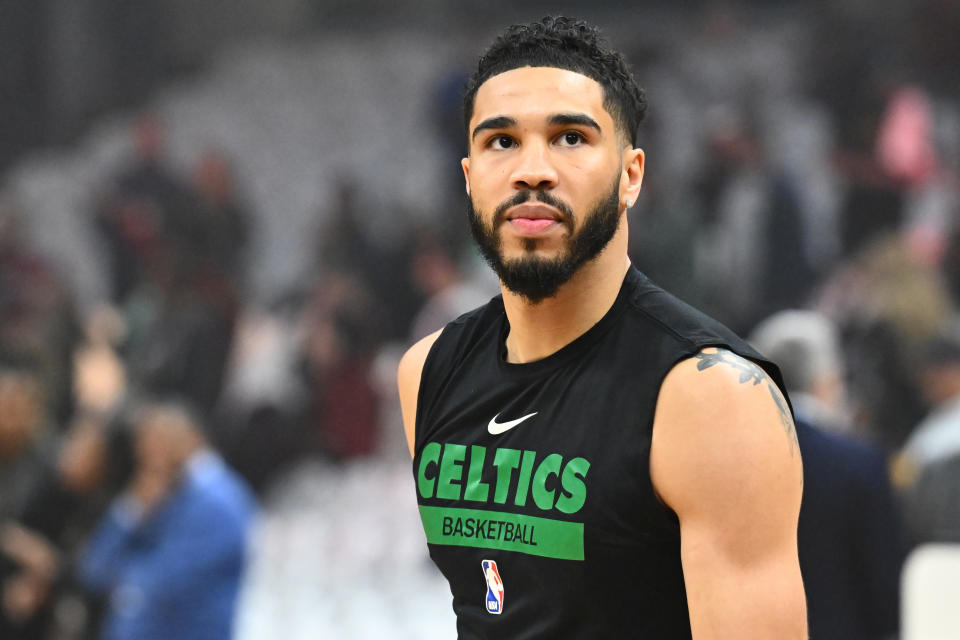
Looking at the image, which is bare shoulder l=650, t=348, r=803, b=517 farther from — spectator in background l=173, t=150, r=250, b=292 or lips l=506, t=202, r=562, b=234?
spectator in background l=173, t=150, r=250, b=292

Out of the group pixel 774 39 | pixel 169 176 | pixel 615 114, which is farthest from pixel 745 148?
pixel 615 114

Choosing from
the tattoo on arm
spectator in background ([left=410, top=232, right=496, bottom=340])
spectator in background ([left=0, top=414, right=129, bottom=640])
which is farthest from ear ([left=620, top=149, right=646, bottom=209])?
spectator in background ([left=410, top=232, right=496, bottom=340])

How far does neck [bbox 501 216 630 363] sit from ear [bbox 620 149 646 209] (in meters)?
0.04

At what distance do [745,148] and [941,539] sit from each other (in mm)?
6027

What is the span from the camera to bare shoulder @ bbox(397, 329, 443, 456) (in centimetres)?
A: 213

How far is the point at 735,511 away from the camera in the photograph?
1588 millimetres

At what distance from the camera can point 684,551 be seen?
162cm

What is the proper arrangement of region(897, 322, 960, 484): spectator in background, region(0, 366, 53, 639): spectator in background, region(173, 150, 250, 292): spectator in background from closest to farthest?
region(897, 322, 960, 484): spectator in background → region(0, 366, 53, 639): spectator in background → region(173, 150, 250, 292): spectator in background

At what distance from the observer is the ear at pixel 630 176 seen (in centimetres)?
188

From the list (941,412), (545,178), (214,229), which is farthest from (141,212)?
(545,178)

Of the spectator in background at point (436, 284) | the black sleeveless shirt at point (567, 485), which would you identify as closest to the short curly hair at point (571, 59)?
the black sleeveless shirt at point (567, 485)

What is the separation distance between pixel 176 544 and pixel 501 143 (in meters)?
3.20

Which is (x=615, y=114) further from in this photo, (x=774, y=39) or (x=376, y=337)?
(x=774, y=39)

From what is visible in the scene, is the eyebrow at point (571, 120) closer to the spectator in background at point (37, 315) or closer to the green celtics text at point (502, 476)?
the green celtics text at point (502, 476)
